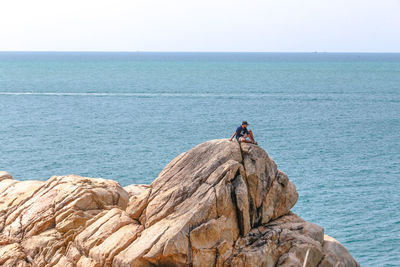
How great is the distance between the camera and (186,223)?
2398cm

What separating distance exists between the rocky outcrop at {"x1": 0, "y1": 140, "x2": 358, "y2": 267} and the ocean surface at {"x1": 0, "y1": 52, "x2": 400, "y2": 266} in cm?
1425

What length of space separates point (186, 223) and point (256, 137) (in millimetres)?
55063

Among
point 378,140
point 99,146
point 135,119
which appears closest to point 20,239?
point 99,146

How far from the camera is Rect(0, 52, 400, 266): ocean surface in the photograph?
4719 centimetres

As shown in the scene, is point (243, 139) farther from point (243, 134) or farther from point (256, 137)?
point (256, 137)

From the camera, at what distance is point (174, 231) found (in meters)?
23.8

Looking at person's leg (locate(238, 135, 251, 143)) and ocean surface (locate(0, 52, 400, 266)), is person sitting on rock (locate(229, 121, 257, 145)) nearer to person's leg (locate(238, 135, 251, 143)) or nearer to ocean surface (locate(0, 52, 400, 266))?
person's leg (locate(238, 135, 251, 143))

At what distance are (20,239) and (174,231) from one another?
34.9ft

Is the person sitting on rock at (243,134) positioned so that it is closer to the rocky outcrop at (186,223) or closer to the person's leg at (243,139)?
the person's leg at (243,139)

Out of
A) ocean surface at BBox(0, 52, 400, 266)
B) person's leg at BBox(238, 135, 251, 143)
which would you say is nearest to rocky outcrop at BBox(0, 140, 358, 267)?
person's leg at BBox(238, 135, 251, 143)

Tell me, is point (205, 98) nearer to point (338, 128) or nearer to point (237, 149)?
point (338, 128)

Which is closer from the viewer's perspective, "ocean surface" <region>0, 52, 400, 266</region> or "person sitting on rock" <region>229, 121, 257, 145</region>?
"person sitting on rock" <region>229, 121, 257, 145</region>

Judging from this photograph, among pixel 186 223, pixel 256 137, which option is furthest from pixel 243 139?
pixel 256 137

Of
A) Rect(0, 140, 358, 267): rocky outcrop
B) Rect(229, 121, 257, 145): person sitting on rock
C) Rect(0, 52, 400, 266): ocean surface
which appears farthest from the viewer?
Rect(0, 52, 400, 266): ocean surface
